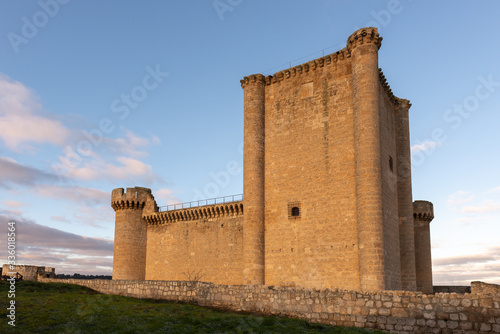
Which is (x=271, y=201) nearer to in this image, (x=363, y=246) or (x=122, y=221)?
(x=363, y=246)

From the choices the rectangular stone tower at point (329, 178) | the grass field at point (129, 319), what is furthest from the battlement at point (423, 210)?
the grass field at point (129, 319)

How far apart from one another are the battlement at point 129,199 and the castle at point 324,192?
20.1 feet

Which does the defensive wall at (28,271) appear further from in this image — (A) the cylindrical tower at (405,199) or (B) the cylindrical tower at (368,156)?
(A) the cylindrical tower at (405,199)

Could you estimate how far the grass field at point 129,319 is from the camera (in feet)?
37.3

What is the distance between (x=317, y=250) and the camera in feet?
68.0

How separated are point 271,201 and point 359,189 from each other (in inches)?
205

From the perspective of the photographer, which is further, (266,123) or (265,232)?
(266,123)

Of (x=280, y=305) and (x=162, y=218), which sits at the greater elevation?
(x=162, y=218)

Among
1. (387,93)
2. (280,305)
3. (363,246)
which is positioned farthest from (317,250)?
(387,93)

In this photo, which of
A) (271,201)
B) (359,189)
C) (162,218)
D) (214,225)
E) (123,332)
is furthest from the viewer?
(162,218)

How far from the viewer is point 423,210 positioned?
26.9m

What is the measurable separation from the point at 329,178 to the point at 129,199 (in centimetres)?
1659

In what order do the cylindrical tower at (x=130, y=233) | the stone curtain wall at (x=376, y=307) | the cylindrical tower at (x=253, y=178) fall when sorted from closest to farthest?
1. the stone curtain wall at (x=376, y=307)
2. the cylindrical tower at (x=253, y=178)
3. the cylindrical tower at (x=130, y=233)

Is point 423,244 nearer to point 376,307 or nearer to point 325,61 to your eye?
point 325,61
